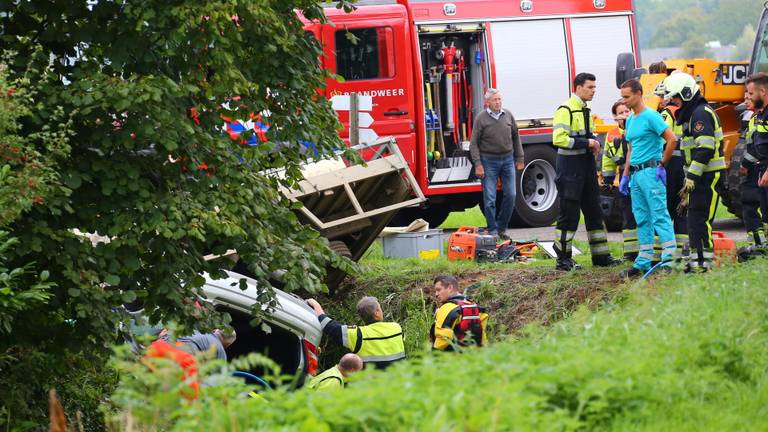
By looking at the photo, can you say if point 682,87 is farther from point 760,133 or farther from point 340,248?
point 340,248

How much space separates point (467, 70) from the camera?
54.5 ft

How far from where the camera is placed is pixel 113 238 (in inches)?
262

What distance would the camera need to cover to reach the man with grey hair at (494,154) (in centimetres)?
1388

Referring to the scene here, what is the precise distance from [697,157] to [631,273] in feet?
3.73

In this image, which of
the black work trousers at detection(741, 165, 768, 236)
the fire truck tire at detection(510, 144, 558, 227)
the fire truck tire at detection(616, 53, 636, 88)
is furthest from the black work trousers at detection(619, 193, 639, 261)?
the fire truck tire at detection(510, 144, 558, 227)

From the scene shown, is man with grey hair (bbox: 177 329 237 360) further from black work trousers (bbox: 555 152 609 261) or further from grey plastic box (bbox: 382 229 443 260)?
grey plastic box (bbox: 382 229 443 260)

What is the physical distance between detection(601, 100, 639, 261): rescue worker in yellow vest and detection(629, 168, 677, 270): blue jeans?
76 centimetres

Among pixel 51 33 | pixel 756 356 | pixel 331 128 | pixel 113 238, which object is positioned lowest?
pixel 756 356

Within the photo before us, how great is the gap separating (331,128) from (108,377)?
2.41 metres

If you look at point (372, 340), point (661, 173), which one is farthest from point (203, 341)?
point (661, 173)

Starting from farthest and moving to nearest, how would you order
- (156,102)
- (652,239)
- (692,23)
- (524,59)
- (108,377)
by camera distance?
(692,23) → (524,59) → (652,239) → (108,377) → (156,102)

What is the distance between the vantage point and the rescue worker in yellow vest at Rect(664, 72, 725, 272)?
9938 millimetres

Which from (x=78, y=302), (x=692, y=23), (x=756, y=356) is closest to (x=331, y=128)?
(x=78, y=302)

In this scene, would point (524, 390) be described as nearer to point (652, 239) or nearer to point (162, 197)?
point (162, 197)
